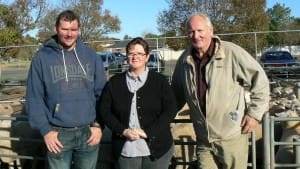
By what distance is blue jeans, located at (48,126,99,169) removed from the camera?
438 cm

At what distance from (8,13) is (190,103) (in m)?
30.5

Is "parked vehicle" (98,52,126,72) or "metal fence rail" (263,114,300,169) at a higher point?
"parked vehicle" (98,52,126,72)

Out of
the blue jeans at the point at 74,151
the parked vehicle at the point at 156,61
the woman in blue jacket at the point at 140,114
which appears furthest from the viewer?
the parked vehicle at the point at 156,61

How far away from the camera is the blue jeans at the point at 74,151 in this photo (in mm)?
4383

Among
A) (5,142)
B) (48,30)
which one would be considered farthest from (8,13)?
(5,142)

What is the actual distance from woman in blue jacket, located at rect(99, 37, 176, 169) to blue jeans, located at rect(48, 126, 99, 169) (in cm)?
28

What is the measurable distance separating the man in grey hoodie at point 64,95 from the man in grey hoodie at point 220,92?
3.05 ft

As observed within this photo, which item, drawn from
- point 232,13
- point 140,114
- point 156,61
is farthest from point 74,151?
point 232,13

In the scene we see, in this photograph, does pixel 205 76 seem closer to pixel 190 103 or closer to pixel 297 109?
pixel 190 103

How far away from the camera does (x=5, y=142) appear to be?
6867mm

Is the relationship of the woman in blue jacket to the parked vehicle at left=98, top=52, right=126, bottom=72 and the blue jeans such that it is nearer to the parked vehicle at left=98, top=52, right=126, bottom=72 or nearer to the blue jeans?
the blue jeans

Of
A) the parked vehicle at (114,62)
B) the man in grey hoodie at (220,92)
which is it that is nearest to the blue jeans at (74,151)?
the man in grey hoodie at (220,92)

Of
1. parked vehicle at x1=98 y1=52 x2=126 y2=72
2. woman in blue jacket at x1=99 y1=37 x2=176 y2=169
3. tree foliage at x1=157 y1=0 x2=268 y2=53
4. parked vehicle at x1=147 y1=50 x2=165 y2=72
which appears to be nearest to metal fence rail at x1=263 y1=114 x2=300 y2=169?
woman in blue jacket at x1=99 y1=37 x2=176 y2=169

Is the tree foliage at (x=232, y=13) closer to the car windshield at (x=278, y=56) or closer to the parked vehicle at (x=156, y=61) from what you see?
the car windshield at (x=278, y=56)
